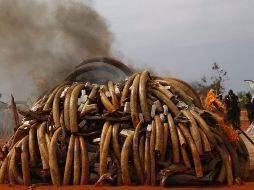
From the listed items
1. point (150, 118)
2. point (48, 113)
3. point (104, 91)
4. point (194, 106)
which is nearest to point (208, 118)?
point (194, 106)

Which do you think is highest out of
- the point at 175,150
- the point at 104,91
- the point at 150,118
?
the point at 104,91

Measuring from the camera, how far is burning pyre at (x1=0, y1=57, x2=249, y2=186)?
6.96 m

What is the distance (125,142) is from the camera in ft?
23.2

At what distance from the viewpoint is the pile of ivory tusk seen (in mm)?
6961

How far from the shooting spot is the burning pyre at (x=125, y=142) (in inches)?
274

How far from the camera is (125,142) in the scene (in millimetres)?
7059

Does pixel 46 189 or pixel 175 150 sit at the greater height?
pixel 175 150

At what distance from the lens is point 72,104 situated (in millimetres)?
7613

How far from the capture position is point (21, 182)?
745 cm

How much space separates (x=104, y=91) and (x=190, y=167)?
197cm

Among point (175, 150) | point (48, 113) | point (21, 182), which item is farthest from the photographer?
point (48, 113)

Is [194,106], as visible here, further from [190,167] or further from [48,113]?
[48,113]

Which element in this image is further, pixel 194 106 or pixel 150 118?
pixel 194 106

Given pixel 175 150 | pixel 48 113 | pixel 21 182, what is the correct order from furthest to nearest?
1. pixel 48 113
2. pixel 21 182
3. pixel 175 150
